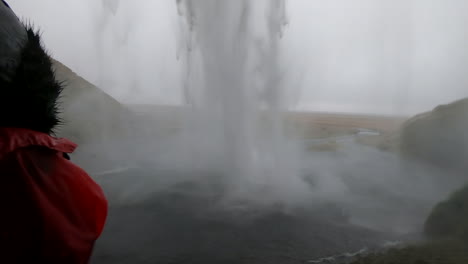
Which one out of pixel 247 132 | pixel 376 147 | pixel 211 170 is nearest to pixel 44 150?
pixel 247 132

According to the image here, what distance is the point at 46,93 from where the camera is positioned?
138 cm

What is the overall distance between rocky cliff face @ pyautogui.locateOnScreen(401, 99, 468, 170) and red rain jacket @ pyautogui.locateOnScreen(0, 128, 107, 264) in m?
21.1

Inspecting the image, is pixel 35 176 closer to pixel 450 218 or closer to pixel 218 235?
pixel 218 235

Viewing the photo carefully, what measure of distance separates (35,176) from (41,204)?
0.11 metres

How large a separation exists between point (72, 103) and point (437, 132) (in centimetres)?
4238

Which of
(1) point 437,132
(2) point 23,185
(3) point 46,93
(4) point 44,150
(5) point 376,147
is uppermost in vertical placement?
(3) point 46,93

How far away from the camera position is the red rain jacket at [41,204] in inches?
45.9

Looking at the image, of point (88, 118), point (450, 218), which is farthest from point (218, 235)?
point (88, 118)

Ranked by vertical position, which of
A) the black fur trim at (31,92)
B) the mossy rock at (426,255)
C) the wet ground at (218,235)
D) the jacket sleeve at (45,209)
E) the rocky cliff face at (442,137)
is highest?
the black fur trim at (31,92)

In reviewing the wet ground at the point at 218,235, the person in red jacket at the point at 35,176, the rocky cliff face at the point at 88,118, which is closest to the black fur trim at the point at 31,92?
the person in red jacket at the point at 35,176

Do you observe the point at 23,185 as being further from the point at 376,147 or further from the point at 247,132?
the point at 376,147

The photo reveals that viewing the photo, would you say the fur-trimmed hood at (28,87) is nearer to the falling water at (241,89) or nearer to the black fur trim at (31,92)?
the black fur trim at (31,92)

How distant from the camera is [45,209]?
120cm

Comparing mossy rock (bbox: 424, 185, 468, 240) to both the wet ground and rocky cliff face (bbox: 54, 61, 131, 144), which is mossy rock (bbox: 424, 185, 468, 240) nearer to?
the wet ground
